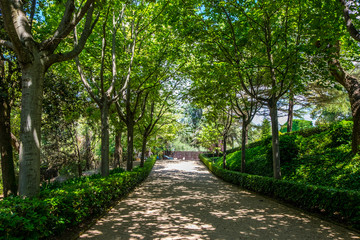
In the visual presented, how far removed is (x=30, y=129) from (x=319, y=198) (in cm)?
713

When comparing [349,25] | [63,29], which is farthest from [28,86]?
[349,25]

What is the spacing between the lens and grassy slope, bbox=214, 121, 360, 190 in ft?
25.5

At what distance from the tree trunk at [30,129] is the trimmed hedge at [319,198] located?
266 inches

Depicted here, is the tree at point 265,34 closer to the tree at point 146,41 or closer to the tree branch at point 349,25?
the tree branch at point 349,25

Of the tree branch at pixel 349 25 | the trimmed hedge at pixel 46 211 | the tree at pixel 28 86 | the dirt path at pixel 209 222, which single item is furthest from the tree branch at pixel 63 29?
the tree branch at pixel 349 25

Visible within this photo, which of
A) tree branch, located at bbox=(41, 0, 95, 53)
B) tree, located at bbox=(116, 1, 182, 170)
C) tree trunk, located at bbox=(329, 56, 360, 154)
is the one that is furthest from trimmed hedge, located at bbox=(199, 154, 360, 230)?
tree branch, located at bbox=(41, 0, 95, 53)

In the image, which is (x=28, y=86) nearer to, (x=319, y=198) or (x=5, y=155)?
(x=5, y=155)

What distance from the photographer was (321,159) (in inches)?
368

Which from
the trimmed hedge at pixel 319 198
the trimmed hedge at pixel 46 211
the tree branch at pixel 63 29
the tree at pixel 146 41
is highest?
the tree at pixel 146 41

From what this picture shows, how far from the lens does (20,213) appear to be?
10.7 ft

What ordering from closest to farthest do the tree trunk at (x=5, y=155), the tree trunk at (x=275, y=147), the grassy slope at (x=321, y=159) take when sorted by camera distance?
1. the tree trunk at (x=5, y=155)
2. the grassy slope at (x=321, y=159)
3. the tree trunk at (x=275, y=147)

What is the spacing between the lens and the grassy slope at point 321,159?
25.5ft

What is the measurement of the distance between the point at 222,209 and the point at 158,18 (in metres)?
8.23

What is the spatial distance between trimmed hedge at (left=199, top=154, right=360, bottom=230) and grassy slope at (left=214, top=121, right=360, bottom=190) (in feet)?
4.61
